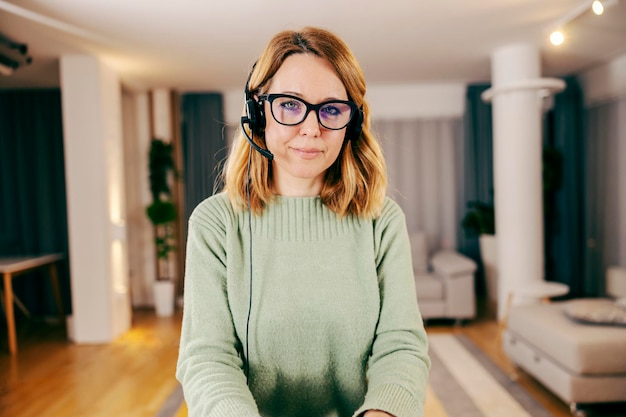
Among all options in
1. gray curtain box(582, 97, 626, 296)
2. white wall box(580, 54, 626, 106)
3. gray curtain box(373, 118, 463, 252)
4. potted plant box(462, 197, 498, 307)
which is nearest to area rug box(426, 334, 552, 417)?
potted plant box(462, 197, 498, 307)

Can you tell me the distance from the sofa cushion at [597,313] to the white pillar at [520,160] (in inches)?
53.4

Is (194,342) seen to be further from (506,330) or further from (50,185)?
(50,185)

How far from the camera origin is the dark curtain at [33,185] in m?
5.78

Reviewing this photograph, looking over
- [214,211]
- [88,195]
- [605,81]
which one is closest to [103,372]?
[88,195]

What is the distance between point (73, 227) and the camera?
458cm

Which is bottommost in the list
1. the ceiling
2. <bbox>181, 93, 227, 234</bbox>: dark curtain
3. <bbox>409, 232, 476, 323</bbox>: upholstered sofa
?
<bbox>409, 232, 476, 323</bbox>: upholstered sofa

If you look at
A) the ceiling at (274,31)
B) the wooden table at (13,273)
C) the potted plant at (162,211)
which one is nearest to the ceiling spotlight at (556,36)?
the ceiling at (274,31)

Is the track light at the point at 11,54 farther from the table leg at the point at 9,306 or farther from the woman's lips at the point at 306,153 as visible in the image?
the woman's lips at the point at 306,153

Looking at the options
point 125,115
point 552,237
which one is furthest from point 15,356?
point 552,237

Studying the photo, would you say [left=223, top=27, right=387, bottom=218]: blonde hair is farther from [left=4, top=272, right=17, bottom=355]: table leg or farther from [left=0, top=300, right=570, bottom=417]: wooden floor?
[left=4, top=272, right=17, bottom=355]: table leg

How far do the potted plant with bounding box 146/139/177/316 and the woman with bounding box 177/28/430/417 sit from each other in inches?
194

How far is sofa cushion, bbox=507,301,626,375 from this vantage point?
2.67 m

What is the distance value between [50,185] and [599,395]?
18.6ft

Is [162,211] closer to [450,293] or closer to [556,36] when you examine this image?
[450,293]
